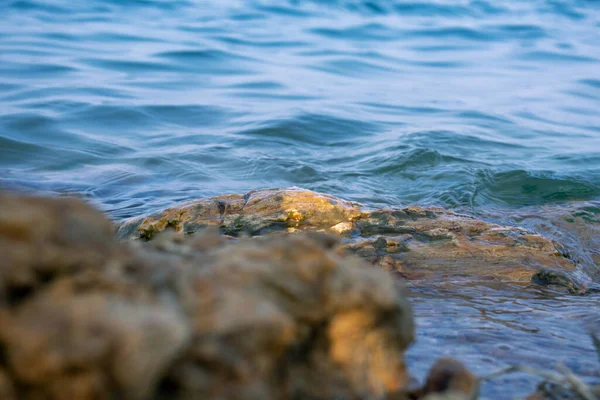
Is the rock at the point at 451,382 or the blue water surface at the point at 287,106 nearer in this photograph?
the rock at the point at 451,382

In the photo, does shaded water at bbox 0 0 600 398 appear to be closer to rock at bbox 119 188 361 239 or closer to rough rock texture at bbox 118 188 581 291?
rough rock texture at bbox 118 188 581 291

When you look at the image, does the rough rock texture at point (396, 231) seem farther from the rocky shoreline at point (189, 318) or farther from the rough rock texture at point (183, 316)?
the rough rock texture at point (183, 316)

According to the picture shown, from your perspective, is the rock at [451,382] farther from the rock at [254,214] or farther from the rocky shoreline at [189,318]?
the rock at [254,214]

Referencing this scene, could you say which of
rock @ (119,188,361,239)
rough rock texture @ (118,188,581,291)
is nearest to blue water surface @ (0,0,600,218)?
rock @ (119,188,361,239)

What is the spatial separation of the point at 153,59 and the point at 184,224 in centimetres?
899

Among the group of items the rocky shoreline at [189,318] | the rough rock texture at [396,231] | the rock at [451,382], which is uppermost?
the rocky shoreline at [189,318]

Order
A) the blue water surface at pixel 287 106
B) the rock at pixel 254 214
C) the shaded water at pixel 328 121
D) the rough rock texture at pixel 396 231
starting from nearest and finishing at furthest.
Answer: the rough rock texture at pixel 396 231 < the rock at pixel 254 214 < the shaded water at pixel 328 121 < the blue water surface at pixel 287 106

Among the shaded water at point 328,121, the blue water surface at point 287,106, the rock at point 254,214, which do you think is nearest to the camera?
the rock at point 254,214

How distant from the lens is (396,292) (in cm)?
150

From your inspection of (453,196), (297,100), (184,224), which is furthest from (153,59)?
(184,224)

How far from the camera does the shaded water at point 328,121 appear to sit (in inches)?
173

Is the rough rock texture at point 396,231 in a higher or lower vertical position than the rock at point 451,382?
lower

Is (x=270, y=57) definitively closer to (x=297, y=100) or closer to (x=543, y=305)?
(x=297, y=100)

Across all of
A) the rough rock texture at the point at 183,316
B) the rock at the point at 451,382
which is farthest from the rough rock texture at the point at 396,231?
the rough rock texture at the point at 183,316
